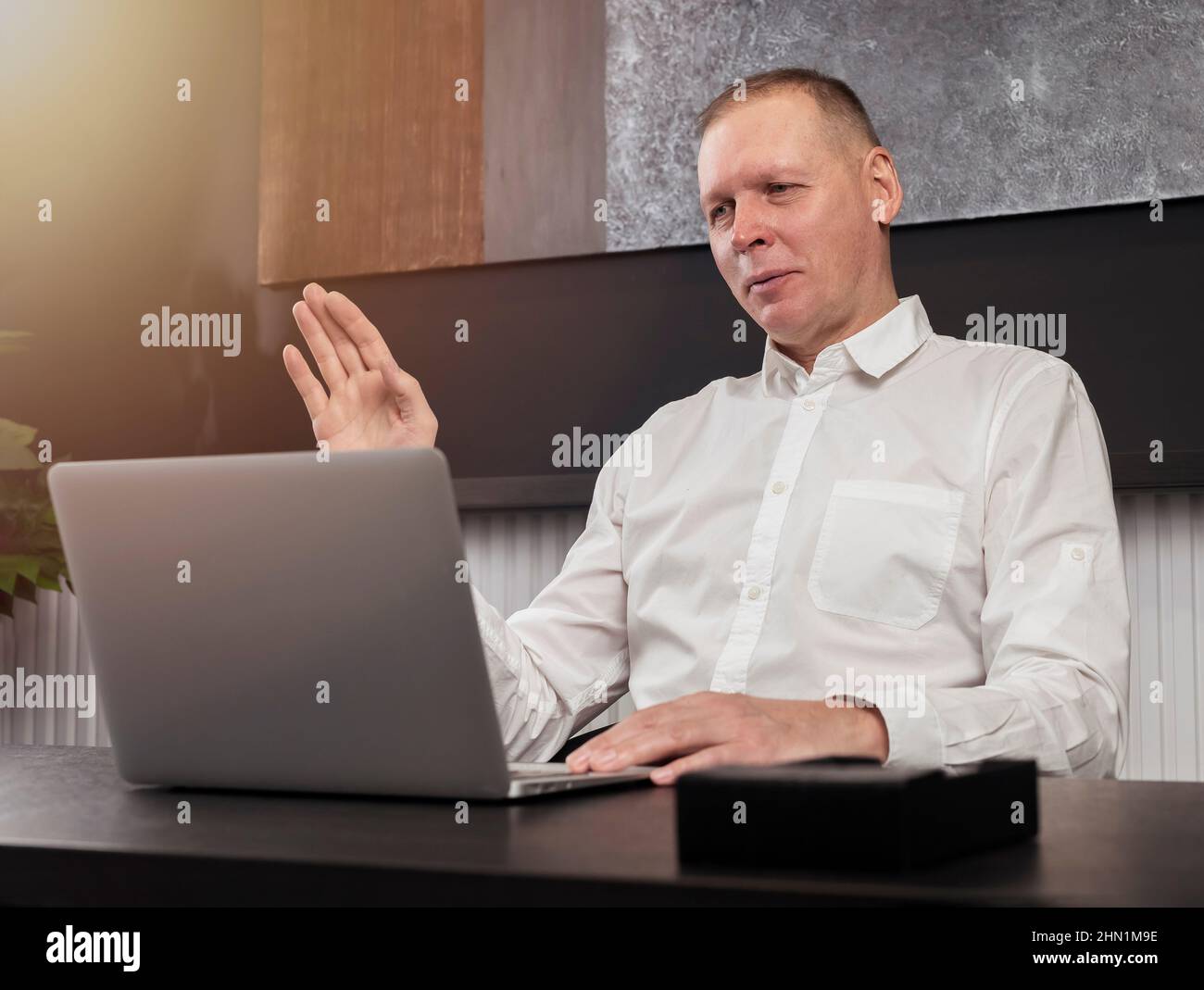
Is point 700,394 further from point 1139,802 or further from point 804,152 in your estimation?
point 1139,802

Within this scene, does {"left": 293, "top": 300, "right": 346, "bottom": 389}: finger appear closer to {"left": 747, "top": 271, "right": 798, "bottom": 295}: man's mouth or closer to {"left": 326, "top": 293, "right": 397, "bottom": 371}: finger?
{"left": 326, "top": 293, "right": 397, "bottom": 371}: finger

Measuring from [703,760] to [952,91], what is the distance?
1.45m

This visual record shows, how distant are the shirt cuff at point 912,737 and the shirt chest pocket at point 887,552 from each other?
1.31ft

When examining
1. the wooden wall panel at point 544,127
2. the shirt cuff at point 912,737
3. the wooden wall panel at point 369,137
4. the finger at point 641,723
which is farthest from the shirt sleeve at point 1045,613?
the wooden wall panel at point 369,137

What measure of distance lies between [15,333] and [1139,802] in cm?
221

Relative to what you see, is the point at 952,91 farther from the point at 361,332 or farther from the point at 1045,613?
the point at 361,332

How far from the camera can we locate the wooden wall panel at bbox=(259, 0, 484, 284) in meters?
2.31

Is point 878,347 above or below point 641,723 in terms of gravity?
above

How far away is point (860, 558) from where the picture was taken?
1429mm

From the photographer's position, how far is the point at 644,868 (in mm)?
554

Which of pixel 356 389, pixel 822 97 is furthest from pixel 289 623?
pixel 822 97

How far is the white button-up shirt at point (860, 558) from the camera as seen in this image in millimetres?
1228

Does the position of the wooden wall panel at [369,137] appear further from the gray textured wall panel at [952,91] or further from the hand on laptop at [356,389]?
the hand on laptop at [356,389]
